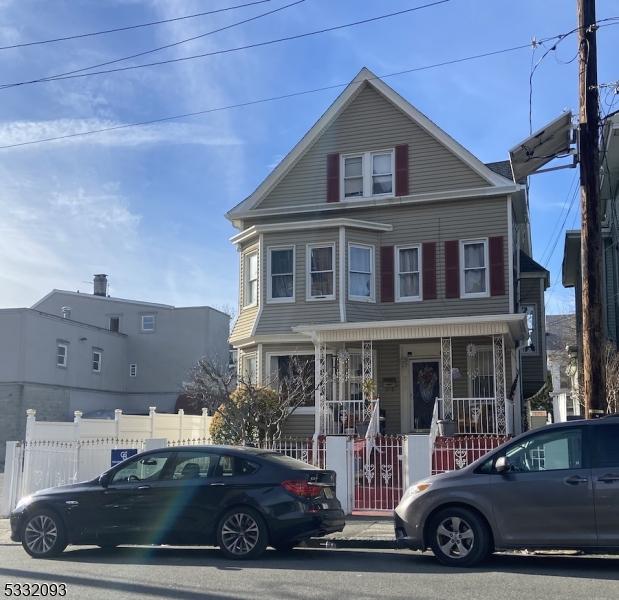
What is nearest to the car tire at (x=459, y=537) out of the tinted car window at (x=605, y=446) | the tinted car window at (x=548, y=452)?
the tinted car window at (x=548, y=452)

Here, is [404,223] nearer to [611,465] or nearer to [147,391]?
[611,465]

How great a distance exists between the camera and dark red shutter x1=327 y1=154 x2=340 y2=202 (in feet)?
70.1

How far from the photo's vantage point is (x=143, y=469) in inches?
398

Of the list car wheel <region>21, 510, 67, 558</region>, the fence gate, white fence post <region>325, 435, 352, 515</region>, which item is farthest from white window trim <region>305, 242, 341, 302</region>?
car wheel <region>21, 510, 67, 558</region>

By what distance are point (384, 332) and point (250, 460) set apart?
347 inches

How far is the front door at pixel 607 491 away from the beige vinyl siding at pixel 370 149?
1276 cm

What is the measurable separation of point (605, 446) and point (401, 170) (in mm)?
13549

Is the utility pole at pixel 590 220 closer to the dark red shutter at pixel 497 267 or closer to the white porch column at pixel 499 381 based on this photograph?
the white porch column at pixel 499 381

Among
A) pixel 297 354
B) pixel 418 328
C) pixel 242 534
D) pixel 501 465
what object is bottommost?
pixel 242 534

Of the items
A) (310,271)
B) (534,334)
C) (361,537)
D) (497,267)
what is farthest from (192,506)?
(534,334)

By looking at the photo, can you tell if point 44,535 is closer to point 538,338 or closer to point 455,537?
point 455,537

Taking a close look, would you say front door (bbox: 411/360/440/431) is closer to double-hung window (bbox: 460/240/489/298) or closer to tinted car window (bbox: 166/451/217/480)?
double-hung window (bbox: 460/240/489/298)

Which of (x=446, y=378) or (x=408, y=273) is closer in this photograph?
(x=446, y=378)

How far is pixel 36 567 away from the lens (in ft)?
29.7
